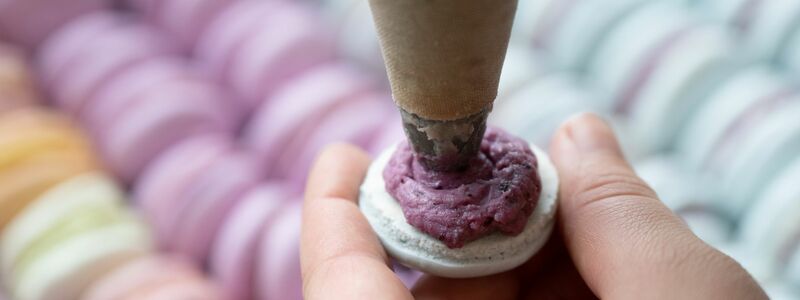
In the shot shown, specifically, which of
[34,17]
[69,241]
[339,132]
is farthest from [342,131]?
[34,17]

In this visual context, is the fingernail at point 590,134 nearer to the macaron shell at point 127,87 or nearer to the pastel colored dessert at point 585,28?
the pastel colored dessert at point 585,28

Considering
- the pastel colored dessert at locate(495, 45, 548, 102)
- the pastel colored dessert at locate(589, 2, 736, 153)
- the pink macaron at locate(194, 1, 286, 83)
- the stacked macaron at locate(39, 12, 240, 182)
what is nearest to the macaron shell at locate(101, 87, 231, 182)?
the stacked macaron at locate(39, 12, 240, 182)

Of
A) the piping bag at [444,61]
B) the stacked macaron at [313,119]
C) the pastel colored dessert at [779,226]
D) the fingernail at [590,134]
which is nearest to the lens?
the piping bag at [444,61]

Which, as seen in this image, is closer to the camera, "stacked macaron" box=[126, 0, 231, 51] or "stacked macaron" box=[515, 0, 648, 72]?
"stacked macaron" box=[515, 0, 648, 72]

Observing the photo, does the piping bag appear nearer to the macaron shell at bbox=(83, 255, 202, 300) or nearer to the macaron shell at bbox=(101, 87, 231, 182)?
the macaron shell at bbox=(83, 255, 202, 300)

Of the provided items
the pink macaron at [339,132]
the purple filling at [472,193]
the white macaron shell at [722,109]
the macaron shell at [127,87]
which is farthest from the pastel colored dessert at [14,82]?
the white macaron shell at [722,109]

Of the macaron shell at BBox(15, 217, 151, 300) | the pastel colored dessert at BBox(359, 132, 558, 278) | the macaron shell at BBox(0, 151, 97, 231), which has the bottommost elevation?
the macaron shell at BBox(15, 217, 151, 300)

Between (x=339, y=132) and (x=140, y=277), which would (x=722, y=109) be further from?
(x=140, y=277)
